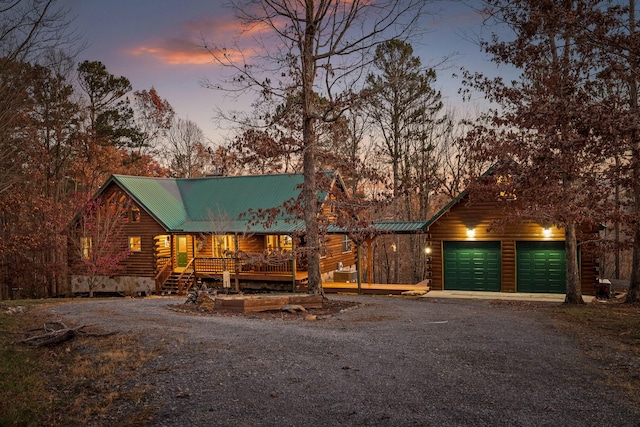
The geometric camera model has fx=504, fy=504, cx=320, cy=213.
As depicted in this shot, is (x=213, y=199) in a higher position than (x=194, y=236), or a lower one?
higher

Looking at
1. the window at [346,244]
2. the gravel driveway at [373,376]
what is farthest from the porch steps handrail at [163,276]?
the gravel driveway at [373,376]

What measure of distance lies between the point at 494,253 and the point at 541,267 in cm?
202

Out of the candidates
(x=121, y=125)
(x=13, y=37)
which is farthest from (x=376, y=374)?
(x=121, y=125)

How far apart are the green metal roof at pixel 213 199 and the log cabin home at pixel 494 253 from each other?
7181 millimetres

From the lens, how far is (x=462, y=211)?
22.9 metres

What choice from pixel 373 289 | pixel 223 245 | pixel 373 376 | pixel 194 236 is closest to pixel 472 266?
pixel 373 289

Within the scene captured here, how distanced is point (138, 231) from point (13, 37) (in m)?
18.5

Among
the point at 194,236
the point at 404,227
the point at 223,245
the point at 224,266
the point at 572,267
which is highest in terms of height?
the point at 404,227

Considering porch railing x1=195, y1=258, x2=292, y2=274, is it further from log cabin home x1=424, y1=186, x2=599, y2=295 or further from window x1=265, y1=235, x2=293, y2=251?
log cabin home x1=424, y1=186, x2=599, y2=295

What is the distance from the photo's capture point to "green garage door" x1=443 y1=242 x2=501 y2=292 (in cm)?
2277

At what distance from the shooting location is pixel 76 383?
24.7 ft

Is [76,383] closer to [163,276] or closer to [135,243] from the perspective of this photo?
[163,276]

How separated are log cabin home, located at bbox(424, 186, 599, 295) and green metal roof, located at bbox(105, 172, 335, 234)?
7181 millimetres

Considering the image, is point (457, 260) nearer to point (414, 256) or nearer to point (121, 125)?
point (414, 256)
